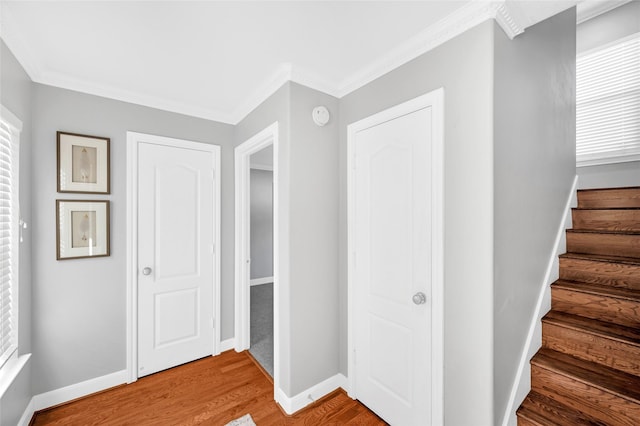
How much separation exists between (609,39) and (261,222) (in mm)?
5300

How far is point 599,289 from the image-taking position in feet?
5.50

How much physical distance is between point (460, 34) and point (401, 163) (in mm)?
735

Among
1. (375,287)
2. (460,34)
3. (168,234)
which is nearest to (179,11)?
(460,34)

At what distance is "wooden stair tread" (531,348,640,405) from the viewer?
1.26 metres

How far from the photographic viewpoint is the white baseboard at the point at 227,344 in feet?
9.04

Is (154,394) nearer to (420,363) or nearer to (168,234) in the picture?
(168,234)

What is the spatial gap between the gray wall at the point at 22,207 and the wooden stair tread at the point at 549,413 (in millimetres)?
2837

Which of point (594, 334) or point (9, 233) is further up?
point (9, 233)

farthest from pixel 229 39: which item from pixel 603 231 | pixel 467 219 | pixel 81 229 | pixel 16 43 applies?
pixel 603 231

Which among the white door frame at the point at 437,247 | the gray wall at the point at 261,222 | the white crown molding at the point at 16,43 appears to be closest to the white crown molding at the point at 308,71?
the white crown molding at the point at 16,43

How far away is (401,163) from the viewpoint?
67.7 inches

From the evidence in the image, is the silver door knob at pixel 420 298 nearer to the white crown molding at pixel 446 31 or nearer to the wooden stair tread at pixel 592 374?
the wooden stair tread at pixel 592 374

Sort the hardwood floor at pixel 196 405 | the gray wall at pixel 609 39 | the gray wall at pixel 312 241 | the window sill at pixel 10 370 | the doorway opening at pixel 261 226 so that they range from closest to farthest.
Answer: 1. the window sill at pixel 10 370
2. the hardwood floor at pixel 196 405
3. the gray wall at pixel 312 241
4. the gray wall at pixel 609 39
5. the doorway opening at pixel 261 226

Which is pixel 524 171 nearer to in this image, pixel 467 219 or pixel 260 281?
pixel 467 219
